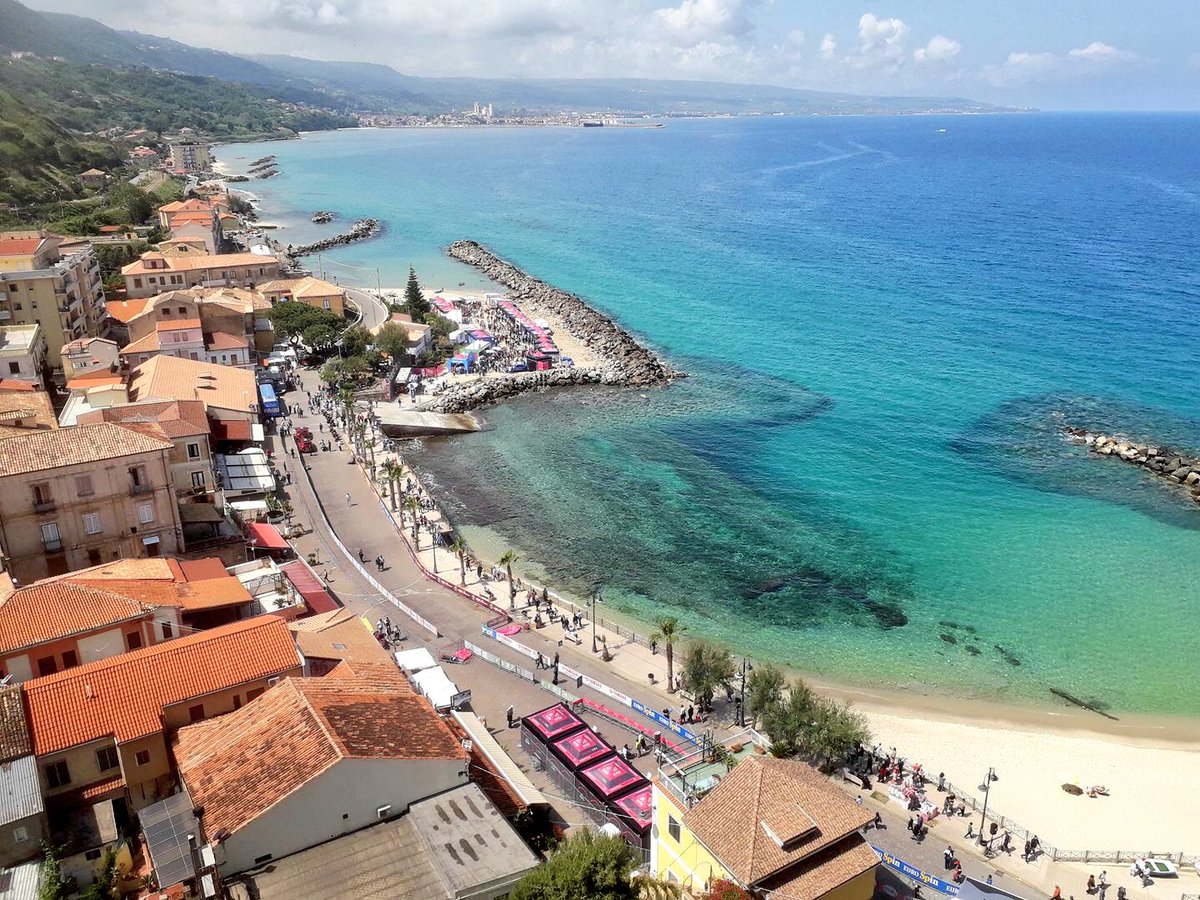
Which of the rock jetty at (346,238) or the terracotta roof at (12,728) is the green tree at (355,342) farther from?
the terracotta roof at (12,728)

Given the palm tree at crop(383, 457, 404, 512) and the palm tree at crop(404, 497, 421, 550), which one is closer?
the palm tree at crop(404, 497, 421, 550)

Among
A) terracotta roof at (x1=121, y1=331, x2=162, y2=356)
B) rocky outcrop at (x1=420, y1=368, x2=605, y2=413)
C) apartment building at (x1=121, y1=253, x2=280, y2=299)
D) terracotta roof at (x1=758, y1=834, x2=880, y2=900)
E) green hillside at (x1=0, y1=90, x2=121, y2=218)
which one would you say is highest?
green hillside at (x1=0, y1=90, x2=121, y2=218)

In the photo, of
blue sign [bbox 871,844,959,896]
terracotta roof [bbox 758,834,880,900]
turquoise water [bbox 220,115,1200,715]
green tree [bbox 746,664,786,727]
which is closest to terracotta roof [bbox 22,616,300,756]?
terracotta roof [bbox 758,834,880,900]

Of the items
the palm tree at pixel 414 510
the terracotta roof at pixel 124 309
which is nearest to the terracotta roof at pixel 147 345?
the terracotta roof at pixel 124 309

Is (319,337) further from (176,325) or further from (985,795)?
(985,795)

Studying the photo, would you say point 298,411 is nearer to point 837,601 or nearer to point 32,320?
point 32,320

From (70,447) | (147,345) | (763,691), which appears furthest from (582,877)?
(147,345)

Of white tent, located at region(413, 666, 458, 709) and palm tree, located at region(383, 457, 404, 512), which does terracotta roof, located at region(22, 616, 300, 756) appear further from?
palm tree, located at region(383, 457, 404, 512)
